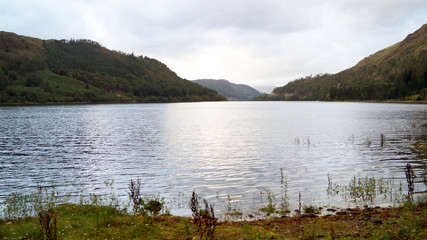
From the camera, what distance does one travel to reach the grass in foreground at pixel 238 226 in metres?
12.2

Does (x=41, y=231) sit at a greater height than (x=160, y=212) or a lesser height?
greater

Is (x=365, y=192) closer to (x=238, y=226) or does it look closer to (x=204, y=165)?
(x=238, y=226)

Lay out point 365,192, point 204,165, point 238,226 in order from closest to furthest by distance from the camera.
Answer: point 238,226, point 365,192, point 204,165

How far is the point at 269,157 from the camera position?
36.0 metres

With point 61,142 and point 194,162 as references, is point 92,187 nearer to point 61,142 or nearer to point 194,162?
point 194,162

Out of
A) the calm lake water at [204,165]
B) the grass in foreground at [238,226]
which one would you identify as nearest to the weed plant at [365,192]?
the calm lake water at [204,165]

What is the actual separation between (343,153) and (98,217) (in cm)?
3271

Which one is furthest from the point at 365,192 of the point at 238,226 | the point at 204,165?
the point at 204,165

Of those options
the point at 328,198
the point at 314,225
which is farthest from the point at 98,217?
the point at 328,198

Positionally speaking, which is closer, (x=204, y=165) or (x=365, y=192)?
(x=365, y=192)

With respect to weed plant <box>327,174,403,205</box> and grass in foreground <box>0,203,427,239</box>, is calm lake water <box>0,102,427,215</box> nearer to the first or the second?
weed plant <box>327,174,403,205</box>

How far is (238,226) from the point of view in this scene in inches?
559

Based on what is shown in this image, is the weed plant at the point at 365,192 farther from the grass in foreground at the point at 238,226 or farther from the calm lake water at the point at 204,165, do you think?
the grass in foreground at the point at 238,226

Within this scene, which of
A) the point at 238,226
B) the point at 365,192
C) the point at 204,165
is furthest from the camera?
the point at 204,165
